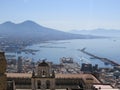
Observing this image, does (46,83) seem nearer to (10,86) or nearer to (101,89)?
(101,89)

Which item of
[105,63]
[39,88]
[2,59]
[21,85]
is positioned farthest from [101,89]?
[105,63]

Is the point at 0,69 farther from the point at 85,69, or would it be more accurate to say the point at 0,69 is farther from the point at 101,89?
the point at 85,69

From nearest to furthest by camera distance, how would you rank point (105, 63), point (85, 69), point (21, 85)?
point (21, 85)
point (85, 69)
point (105, 63)

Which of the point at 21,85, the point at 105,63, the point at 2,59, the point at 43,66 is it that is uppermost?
the point at 2,59

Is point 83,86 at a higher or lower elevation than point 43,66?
lower

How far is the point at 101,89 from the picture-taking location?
61.7 ft

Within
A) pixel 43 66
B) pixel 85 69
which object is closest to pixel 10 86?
pixel 43 66

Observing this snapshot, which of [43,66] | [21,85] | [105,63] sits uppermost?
[43,66]

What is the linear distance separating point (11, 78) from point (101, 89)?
636 cm

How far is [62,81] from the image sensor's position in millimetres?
22734

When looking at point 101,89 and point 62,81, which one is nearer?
point 101,89

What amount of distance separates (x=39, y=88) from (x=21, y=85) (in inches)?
88.5

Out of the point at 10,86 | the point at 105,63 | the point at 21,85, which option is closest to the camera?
the point at 10,86

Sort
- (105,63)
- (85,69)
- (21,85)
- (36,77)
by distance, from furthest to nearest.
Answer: (105,63), (85,69), (21,85), (36,77)
